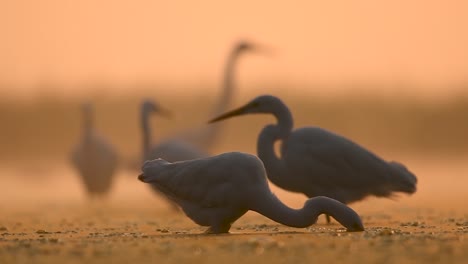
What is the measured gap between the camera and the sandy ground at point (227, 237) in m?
10.3

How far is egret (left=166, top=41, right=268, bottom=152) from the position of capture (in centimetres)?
2234

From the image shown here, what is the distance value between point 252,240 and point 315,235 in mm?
847

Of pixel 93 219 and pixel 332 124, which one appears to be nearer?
pixel 93 219

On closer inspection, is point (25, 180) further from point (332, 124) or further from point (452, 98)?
point (452, 98)

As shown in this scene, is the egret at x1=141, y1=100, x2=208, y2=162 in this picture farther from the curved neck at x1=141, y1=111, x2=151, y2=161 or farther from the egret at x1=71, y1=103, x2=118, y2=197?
the egret at x1=71, y1=103, x2=118, y2=197

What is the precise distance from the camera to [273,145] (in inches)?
569

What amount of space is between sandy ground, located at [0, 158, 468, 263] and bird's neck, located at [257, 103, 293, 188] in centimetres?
46

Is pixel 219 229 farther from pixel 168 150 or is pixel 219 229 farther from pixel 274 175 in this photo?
pixel 168 150

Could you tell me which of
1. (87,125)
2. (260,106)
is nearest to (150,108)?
(87,125)

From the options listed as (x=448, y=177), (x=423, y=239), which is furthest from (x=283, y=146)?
(x=448, y=177)

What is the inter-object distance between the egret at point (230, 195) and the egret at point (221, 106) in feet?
27.2

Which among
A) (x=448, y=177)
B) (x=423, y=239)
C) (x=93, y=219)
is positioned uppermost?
(x=448, y=177)

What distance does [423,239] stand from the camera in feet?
37.3

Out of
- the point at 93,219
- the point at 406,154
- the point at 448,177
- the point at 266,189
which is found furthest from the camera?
the point at 406,154
